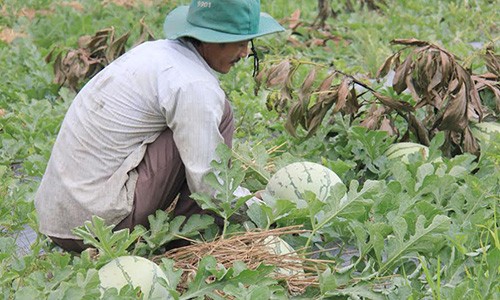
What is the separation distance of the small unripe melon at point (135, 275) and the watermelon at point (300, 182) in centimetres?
91

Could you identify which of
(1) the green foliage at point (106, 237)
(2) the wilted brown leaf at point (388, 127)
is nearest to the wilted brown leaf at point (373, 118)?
(2) the wilted brown leaf at point (388, 127)

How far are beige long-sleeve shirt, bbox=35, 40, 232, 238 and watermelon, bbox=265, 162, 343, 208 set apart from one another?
0.56 metres

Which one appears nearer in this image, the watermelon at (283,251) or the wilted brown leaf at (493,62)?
the watermelon at (283,251)

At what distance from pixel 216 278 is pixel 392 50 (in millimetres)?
4423

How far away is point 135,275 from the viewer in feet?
10.3

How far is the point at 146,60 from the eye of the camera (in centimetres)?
355

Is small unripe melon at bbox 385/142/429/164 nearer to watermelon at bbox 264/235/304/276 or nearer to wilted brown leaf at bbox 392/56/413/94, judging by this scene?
wilted brown leaf at bbox 392/56/413/94

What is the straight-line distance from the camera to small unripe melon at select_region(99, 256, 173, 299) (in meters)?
3.10

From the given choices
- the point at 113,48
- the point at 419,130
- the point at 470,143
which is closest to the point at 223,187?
the point at 419,130

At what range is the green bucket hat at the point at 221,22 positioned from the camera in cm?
357

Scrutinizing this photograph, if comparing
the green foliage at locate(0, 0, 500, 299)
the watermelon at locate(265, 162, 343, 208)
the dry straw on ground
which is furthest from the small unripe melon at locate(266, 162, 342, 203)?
the dry straw on ground

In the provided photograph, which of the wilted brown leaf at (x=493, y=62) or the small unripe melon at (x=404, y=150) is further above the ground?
the wilted brown leaf at (x=493, y=62)

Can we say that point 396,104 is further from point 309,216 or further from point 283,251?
point 283,251

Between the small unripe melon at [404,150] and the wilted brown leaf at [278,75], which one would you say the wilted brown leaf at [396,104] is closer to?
the small unripe melon at [404,150]
